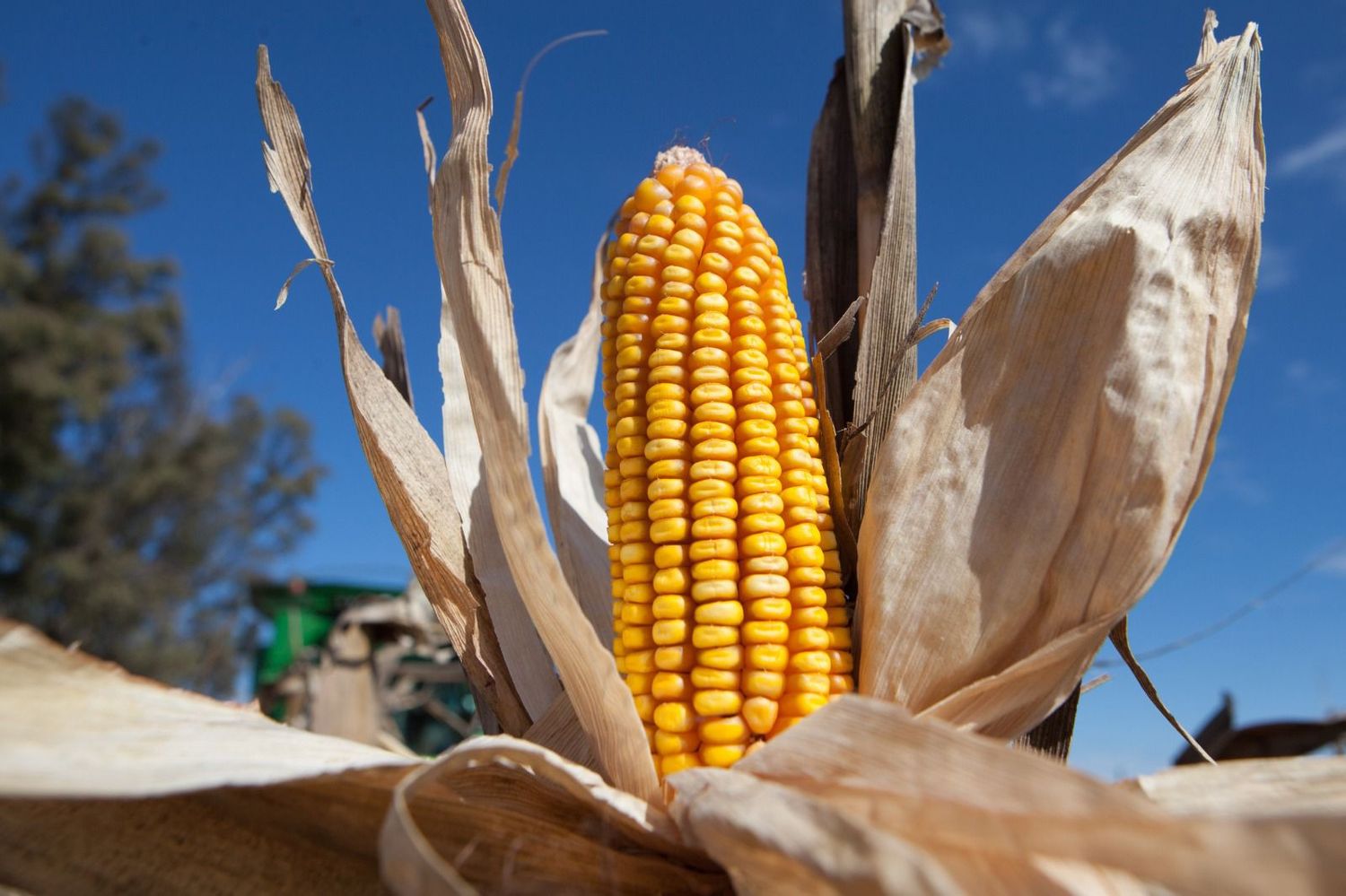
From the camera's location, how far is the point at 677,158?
1.80 metres

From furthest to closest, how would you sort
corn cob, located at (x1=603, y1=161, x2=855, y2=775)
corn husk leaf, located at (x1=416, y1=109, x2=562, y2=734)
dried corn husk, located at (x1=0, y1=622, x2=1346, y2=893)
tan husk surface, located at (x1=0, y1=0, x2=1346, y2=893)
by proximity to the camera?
corn husk leaf, located at (x1=416, y1=109, x2=562, y2=734) < corn cob, located at (x1=603, y1=161, x2=855, y2=775) < tan husk surface, located at (x1=0, y1=0, x2=1346, y2=893) < dried corn husk, located at (x1=0, y1=622, x2=1346, y2=893)

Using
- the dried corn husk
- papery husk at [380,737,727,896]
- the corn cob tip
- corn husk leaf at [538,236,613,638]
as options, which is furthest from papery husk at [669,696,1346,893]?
the corn cob tip

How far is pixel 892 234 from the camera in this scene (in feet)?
5.97

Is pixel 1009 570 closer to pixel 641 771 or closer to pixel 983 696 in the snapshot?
pixel 983 696

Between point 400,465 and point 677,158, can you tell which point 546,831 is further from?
point 677,158

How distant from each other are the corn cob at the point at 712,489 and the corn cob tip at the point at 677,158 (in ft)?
0.25

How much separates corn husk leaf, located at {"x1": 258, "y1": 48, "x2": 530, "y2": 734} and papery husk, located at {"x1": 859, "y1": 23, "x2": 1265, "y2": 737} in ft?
2.43

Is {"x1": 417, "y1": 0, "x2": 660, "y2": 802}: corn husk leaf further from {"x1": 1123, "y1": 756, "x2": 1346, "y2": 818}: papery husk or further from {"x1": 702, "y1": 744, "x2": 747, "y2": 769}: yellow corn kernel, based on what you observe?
{"x1": 1123, "y1": 756, "x2": 1346, "y2": 818}: papery husk

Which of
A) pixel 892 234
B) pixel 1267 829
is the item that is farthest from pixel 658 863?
pixel 892 234

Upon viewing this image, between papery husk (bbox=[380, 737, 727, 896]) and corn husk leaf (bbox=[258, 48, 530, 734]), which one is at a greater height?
corn husk leaf (bbox=[258, 48, 530, 734])

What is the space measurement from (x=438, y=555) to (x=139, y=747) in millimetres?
687

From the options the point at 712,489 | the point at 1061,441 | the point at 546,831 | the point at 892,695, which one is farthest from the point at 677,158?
the point at 546,831

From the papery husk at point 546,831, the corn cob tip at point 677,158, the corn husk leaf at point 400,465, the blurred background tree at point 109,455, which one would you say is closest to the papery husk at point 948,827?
the papery husk at point 546,831

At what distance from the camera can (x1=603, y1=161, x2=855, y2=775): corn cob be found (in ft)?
4.58
